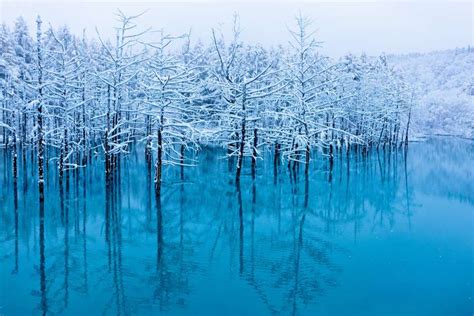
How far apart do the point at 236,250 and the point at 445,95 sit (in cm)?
13759

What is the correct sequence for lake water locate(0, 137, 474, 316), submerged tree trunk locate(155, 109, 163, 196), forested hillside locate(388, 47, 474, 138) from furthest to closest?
1. forested hillside locate(388, 47, 474, 138)
2. submerged tree trunk locate(155, 109, 163, 196)
3. lake water locate(0, 137, 474, 316)

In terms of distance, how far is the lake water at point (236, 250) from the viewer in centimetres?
1198

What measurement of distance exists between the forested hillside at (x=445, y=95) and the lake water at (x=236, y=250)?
179ft

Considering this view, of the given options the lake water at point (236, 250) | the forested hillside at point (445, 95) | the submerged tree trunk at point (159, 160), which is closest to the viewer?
the lake water at point (236, 250)

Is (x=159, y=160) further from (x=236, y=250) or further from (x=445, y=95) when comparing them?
(x=445, y=95)

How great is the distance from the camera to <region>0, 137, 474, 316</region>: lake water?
39.3ft

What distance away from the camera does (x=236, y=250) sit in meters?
16.7

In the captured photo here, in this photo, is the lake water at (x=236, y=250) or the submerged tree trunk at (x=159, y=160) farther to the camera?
the submerged tree trunk at (x=159, y=160)

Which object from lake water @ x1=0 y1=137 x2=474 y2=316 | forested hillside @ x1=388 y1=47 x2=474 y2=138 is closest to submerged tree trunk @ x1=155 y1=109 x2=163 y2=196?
lake water @ x1=0 y1=137 x2=474 y2=316

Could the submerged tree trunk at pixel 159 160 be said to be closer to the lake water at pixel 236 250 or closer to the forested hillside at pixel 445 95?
the lake water at pixel 236 250

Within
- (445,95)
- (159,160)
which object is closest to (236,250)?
(159,160)

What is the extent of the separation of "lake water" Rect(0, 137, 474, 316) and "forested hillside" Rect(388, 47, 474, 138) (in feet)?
179

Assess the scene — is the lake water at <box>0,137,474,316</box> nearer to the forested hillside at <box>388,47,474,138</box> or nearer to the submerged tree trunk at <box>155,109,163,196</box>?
the submerged tree trunk at <box>155,109,163,196</box>

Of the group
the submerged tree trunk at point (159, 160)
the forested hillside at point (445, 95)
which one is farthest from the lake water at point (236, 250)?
the forested hillside at point (445, 95)
